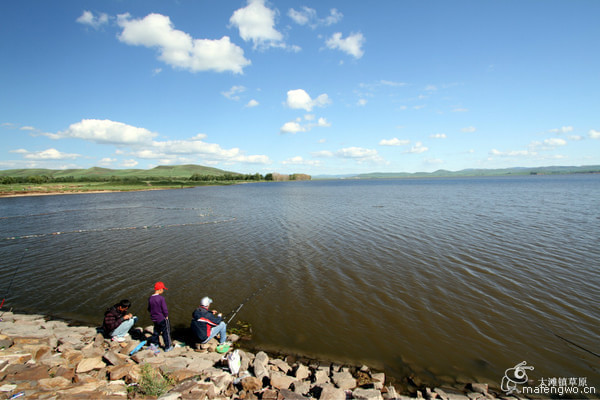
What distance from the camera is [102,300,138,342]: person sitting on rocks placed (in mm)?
10078

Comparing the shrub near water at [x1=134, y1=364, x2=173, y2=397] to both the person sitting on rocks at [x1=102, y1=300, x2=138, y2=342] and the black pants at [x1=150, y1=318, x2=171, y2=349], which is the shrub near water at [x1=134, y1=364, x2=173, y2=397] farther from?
the person sitting on rocks at [x1=102, y1=300, x2=138, y2=342]

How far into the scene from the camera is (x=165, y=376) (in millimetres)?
8094

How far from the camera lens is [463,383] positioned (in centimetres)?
838

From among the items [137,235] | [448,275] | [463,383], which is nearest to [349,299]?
[463,383]

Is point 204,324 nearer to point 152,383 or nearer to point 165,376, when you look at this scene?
point 165,376

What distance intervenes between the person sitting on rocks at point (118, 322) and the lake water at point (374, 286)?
67.2 inches

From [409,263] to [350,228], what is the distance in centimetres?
1197

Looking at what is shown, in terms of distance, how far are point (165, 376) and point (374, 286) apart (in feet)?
36.7

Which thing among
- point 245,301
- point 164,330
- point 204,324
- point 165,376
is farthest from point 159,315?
point 245,301

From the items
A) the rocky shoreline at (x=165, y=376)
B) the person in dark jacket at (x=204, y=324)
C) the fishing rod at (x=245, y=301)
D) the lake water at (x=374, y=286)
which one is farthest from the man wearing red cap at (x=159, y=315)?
the fishing rod at (x=245, y=301)

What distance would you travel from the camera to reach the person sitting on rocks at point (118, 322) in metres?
10.1

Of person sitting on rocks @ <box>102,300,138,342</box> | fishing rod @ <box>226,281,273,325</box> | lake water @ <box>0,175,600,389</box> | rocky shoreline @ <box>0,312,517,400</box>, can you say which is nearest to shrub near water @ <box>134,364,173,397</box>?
rocky shoreline @ <box>0,312,517,400</box>

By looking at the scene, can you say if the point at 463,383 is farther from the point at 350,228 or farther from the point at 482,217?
the point at 482,217

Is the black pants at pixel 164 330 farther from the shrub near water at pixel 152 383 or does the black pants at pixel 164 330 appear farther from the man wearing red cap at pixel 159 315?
the shrub near water at pixel 152 383
